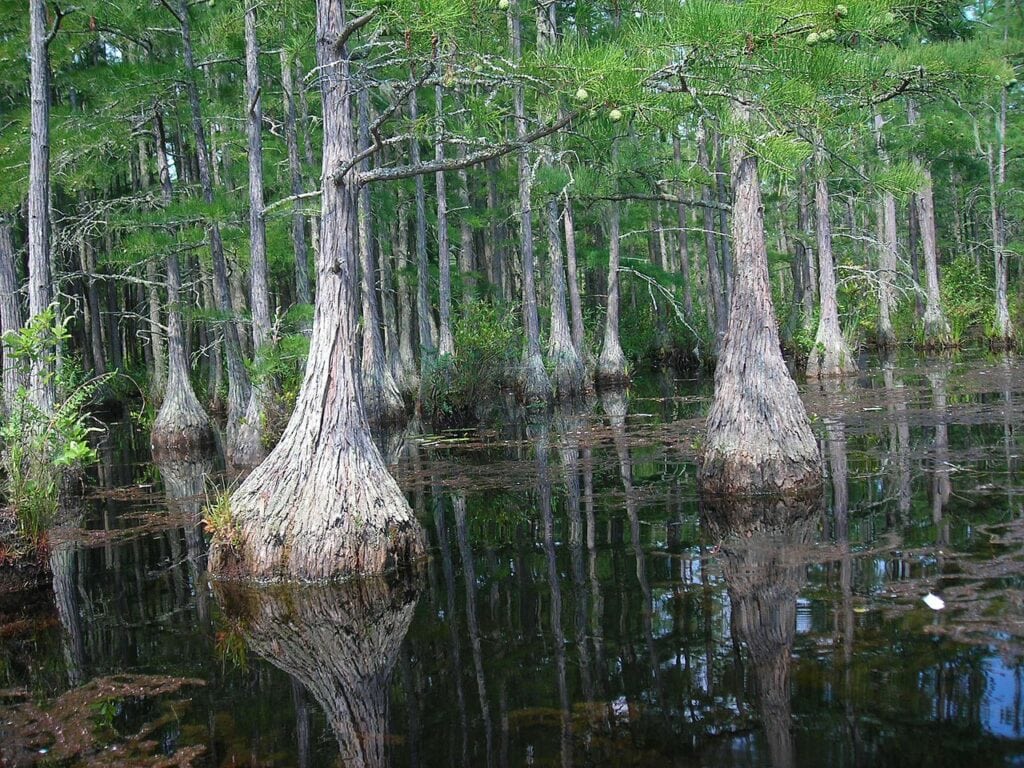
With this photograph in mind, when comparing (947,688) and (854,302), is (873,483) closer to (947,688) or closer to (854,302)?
(947,688)

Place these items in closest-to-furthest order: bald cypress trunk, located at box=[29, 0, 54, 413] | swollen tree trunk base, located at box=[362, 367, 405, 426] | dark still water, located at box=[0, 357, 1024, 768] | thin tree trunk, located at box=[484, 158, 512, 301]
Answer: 1. dark still water, located at box=[0, 357, 1024, 768]
2. bald cypress trunk, located at box=[29, 0, 54, 413]
3. swollen tree trunk base, located at box=[362, 367, 405, 426]
4. thin tree trunk, located at box=[484, 158, 512, 301]

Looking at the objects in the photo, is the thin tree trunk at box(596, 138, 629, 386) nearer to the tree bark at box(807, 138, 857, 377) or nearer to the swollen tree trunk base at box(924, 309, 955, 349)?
the tree bark at box(807, 138, 857, 377)

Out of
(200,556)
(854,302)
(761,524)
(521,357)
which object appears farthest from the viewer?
(854,302)

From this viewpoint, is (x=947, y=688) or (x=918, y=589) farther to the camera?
(x=918, y=589)

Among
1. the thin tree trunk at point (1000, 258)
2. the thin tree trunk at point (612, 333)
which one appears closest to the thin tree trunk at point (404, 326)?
the thin tree trunk at point (612, 333)

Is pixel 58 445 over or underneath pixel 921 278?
underneath

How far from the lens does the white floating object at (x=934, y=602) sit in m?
4.41

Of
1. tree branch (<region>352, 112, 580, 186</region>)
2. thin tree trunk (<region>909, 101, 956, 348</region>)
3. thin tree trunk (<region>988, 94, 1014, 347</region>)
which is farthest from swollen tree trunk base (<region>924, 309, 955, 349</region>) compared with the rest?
tree branch (<region>352, 112, 580, 186</region>)

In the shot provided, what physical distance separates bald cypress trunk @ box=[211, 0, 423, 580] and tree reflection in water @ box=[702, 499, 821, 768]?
230 cm

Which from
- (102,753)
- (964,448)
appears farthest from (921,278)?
(102,753)

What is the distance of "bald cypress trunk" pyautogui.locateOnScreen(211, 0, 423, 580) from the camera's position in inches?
230

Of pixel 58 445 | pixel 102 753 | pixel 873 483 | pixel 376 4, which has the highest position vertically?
pixel 376 4

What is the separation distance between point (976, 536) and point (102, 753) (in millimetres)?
5126

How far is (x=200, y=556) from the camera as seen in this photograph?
6.84 metres
